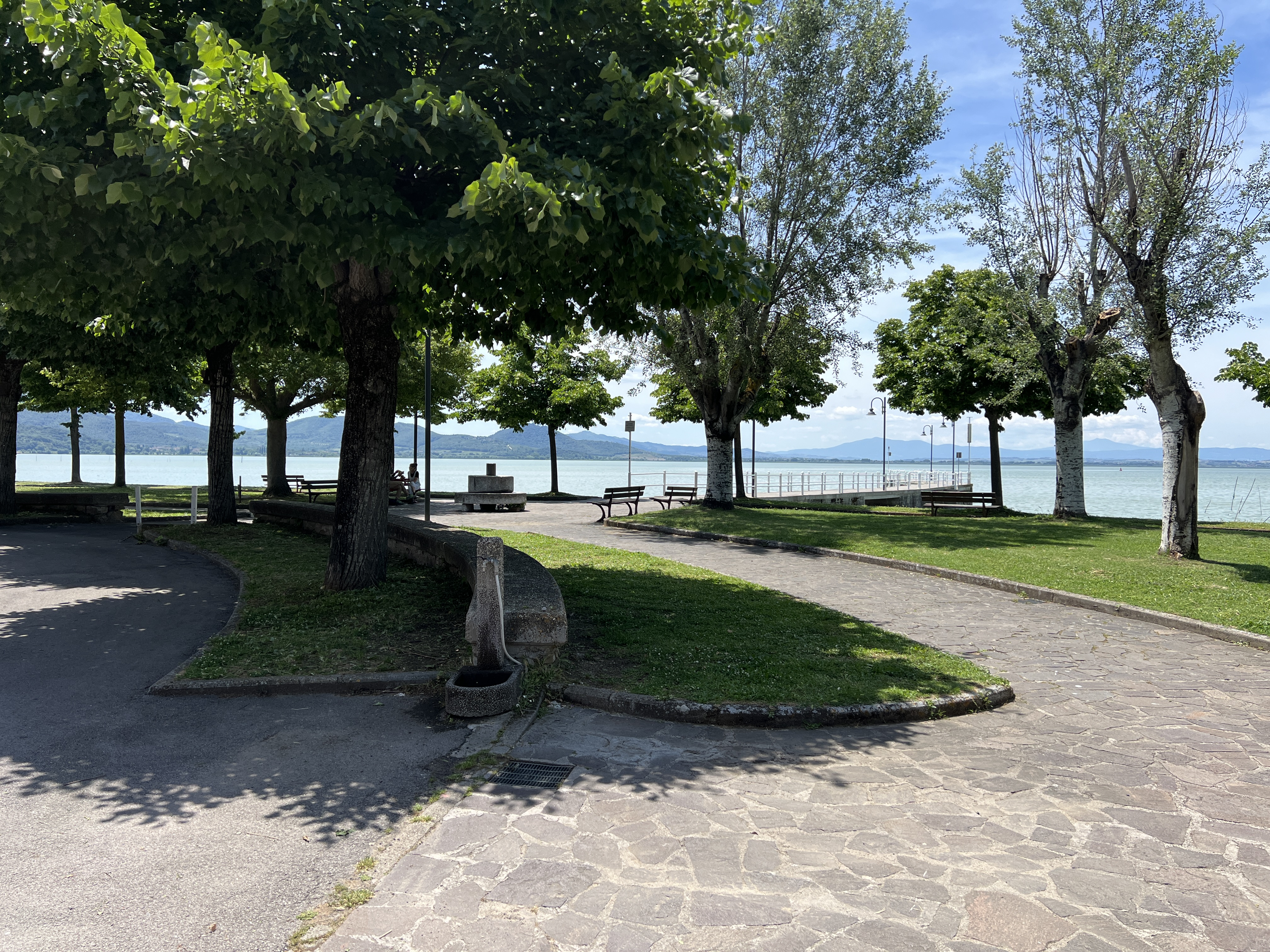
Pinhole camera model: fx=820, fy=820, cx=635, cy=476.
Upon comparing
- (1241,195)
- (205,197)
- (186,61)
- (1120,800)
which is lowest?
(1120,800)

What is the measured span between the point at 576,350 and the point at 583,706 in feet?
111

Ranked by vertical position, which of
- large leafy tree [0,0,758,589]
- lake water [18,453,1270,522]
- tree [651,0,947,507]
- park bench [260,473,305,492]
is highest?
tree [651,0,947,507]

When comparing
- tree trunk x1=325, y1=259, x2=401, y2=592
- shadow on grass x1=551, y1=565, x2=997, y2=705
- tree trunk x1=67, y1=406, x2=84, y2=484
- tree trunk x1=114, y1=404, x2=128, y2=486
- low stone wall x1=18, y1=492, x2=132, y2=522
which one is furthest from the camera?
tree trunk x1=67, y1=406, x2=84, y2=484

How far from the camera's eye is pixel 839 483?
4900cm

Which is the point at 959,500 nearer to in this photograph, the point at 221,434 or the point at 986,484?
the point at 221,434

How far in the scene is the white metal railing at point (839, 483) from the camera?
4403 cm

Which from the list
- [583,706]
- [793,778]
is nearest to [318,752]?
[583,706]

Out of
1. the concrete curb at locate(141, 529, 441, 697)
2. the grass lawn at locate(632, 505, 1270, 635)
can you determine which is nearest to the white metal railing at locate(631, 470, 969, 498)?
the grass lawn at locate(632, 505, 1270, 635)

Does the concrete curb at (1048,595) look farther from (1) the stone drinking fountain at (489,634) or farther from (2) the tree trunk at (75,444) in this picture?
(2) the tree trunk at (75,444)

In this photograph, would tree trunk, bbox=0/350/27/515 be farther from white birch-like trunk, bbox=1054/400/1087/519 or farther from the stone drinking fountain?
white birch-like trunk, bbox=1054/400/1087/519

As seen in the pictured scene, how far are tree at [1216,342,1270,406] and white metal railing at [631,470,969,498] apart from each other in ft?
59.2

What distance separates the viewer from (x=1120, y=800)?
4422 mm

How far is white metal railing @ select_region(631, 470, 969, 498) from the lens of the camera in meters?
44.0

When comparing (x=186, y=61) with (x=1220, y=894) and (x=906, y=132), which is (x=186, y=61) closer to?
(x=1220, y=894)
